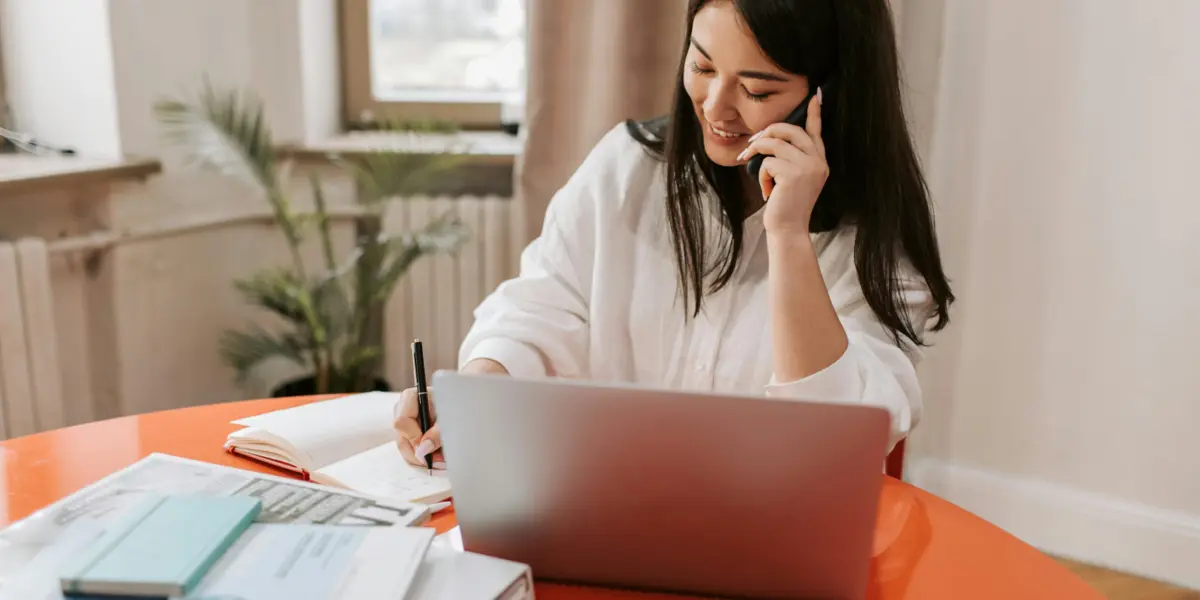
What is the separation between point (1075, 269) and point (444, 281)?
4.95 ft

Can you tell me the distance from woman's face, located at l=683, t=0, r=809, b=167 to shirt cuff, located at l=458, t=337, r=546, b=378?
362mm

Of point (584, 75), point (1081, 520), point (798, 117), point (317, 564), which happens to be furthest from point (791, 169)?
point (1081, 520)

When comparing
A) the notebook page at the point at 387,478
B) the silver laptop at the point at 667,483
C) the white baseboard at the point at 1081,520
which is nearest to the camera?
the silver laptop at the point at 667,483

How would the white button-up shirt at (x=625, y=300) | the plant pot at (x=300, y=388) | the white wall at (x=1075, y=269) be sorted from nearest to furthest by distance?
the white button-up shirt at (x=625, y=300) → the white wall at (x=1075, y=269) → the plant pot at (x=300, y=388)

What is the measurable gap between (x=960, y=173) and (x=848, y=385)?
133 centimetres

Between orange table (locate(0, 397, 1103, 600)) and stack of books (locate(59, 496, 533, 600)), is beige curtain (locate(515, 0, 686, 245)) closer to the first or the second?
orange table (locate(0, 397, 1103, 600))

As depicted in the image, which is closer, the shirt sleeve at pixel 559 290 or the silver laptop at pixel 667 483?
the silver laptop at pixel 667 483

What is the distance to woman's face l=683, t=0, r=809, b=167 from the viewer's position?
3.67 feet

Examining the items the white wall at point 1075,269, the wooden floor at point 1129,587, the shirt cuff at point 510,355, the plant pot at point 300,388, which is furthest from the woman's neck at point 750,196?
the plant pot at point 300,388

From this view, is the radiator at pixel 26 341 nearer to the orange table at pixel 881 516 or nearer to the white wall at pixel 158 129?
the white wall at pixel 158 129

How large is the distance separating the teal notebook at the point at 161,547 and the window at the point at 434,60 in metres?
2.05

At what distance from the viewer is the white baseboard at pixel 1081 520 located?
2086mm

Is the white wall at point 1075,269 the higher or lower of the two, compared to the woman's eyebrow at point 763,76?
lower

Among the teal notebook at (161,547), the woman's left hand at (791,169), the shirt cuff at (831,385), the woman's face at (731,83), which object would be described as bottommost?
the teal notebook at (161,547)
